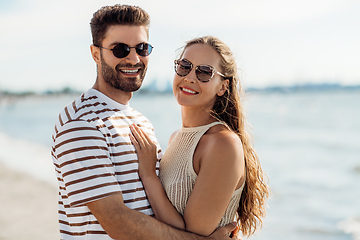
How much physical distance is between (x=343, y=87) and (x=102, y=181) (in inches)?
2812

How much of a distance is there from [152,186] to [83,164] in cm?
62

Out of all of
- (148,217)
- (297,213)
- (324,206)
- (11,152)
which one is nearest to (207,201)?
(148,217)

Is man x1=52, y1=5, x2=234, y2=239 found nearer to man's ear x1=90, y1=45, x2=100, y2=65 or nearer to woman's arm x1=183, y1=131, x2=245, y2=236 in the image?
man's ear x1=90, y1=45, x2=100, y2=65

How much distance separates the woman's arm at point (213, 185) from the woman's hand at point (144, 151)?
0.38m

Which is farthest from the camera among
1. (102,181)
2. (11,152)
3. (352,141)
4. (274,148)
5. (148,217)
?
(352,141)

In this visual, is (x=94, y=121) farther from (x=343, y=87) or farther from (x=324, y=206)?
(x=343, y=87)

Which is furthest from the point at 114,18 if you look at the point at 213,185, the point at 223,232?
the point at 223,232

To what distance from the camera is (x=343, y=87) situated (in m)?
67.0

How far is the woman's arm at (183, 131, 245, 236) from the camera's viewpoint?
278 centimetres

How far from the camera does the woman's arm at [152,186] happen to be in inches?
111

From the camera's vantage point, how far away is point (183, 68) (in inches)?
125

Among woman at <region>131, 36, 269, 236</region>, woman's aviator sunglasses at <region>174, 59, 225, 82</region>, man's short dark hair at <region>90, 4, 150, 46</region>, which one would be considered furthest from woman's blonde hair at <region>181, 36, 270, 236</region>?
man's short dark hair at <region>90, 4, 150, 46</region>

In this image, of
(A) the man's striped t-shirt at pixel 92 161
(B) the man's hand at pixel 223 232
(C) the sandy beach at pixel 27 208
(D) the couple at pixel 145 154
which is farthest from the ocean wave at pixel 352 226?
(A) the man's striped t-shirt at pixel 92 161

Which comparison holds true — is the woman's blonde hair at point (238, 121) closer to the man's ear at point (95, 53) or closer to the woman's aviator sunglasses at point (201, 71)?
the woman's aviator sunglasses at point (201, 71)
